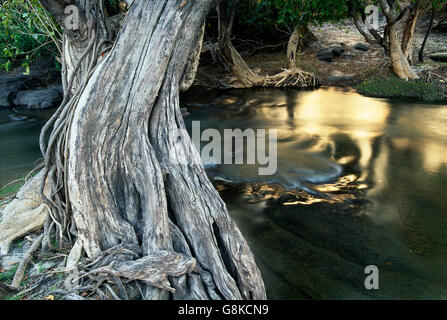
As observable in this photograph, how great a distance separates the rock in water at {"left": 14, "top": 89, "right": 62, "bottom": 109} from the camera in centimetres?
1202

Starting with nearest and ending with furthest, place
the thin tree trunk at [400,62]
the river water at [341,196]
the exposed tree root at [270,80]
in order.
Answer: the river water at [341,196] < the thin tree trunk at [400,62] < the exposed tree root at [270,80]

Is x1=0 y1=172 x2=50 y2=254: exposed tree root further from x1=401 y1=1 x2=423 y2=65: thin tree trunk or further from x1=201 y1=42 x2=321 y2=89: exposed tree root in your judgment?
x1=401 y1=1 x2=423 y2=65: thin tree trunk

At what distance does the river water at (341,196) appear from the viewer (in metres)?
3.68

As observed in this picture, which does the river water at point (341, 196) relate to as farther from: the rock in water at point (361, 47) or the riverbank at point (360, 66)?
the rock in water at point (361, 47)

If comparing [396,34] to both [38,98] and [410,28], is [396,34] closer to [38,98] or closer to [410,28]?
[410,28]

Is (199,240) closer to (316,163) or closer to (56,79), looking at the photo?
(316,163)

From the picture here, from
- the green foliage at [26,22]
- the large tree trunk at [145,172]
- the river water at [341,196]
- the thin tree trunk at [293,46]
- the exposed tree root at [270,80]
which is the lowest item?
the river water at [341,196]

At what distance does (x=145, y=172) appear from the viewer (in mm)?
2832

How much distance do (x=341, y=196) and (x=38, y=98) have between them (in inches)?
456

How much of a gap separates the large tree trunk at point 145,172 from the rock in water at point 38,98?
411 inches

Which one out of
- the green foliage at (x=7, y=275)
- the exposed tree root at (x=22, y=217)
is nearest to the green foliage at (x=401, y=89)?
the exposed tree root at (x=22, y=217)

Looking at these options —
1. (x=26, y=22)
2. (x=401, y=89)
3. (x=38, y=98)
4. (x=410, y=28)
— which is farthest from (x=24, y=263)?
(x=410, y=28)

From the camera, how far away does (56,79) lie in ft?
44.8

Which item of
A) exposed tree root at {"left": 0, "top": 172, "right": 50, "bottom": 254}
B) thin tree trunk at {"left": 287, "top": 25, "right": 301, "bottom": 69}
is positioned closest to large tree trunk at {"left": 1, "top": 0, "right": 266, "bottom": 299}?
exposed tree root at {"left": 0, "top": 172, "right": 50, "bottom": 254}
